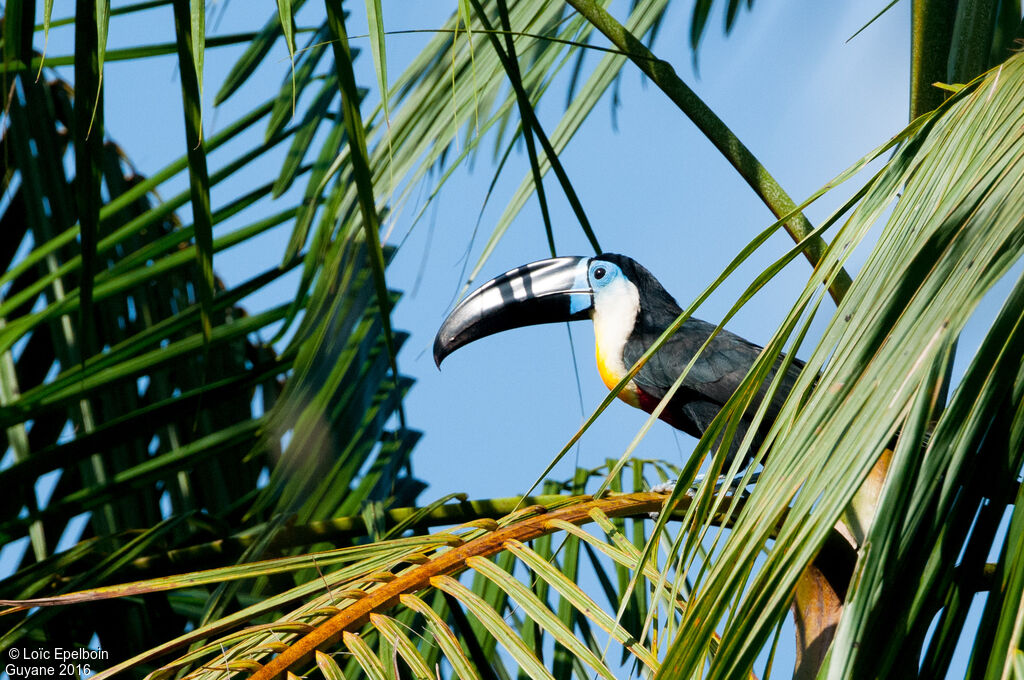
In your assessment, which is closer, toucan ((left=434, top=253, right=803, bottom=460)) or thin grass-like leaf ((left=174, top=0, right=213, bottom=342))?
thin grass-like leaf ((left=174, top=0, right=213, bottom=342))

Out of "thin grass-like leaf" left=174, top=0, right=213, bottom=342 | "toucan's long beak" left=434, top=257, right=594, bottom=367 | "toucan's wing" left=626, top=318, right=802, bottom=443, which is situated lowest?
"thin grass-like leaf" left=174, top=0, right=213, bottom=342

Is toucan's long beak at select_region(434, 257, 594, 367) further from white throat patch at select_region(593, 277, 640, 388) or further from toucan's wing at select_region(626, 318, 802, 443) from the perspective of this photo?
toucan's wing at select_region(626, 318, 802, 443)

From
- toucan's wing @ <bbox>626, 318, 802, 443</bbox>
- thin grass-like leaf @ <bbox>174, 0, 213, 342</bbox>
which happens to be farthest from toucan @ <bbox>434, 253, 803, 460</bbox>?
thin grass-like leaf @ <bbox>174, 0, 213, 342</bbox>

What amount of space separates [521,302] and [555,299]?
11cm

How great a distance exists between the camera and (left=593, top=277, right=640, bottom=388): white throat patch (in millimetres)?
2193

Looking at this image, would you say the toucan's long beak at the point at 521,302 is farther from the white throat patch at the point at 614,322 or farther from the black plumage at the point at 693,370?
the black plumage at the point at 693,370

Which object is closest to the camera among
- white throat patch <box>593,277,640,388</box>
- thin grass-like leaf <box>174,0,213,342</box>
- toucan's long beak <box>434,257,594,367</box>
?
thin grass-like leaf <box>174,0,213,342</box>

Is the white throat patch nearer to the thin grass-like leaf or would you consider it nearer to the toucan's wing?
the toucan's wing

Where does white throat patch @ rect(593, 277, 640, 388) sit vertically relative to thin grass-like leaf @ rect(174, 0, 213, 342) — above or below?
above

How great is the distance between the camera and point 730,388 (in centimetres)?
195

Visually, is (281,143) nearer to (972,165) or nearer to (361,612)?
(361,612)

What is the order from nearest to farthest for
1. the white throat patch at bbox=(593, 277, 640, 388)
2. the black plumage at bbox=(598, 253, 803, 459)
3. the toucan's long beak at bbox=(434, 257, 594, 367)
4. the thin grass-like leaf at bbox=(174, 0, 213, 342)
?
1. the thin grass-like leaf at bbox=(174, 0, 213, 342)
2. the black plumage at bbox=(598, 253, 803, 459)
3. the toucan's long beak at bbox=(434, 257, 594, 367)
4. the white throat patch at bbox=(593, 277, 640, 388)

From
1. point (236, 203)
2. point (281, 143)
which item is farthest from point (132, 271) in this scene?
point (281, 143)

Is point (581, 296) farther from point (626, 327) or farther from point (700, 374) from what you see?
point (700, 374)
